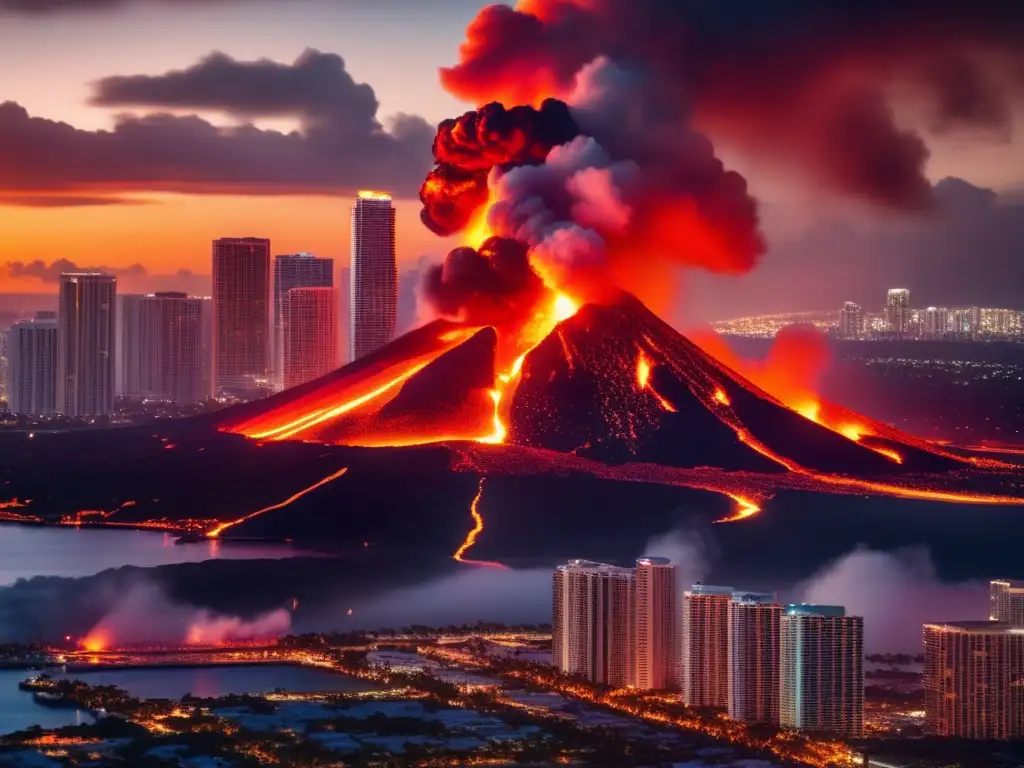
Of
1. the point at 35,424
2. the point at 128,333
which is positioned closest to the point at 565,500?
the point at 35,424

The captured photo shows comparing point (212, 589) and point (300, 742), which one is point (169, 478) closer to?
point (212, 589)

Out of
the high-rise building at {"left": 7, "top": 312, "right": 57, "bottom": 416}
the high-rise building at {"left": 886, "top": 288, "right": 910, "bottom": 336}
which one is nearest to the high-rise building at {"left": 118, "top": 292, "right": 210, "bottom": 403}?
the high-rise building at {"left": 7, "top": 312, "right": 57, "bottom": 416}

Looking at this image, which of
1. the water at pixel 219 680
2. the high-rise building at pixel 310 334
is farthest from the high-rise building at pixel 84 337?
the water at pixel 219 680

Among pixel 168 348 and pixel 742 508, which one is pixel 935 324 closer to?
pixel 742 508

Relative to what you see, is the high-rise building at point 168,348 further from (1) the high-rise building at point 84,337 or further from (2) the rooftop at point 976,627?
(2) the rooftop at point 976,627

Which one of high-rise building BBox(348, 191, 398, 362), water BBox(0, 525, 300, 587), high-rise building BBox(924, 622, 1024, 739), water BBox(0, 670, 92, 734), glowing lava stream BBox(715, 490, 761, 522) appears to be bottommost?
water BBox(0, 670, 92, 734)

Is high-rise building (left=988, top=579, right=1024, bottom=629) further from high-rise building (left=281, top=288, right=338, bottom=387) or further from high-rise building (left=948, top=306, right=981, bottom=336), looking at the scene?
high-rise building (left=281, top=288, right=338, bottom=387)

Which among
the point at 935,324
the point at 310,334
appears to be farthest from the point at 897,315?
the point at 310,334
